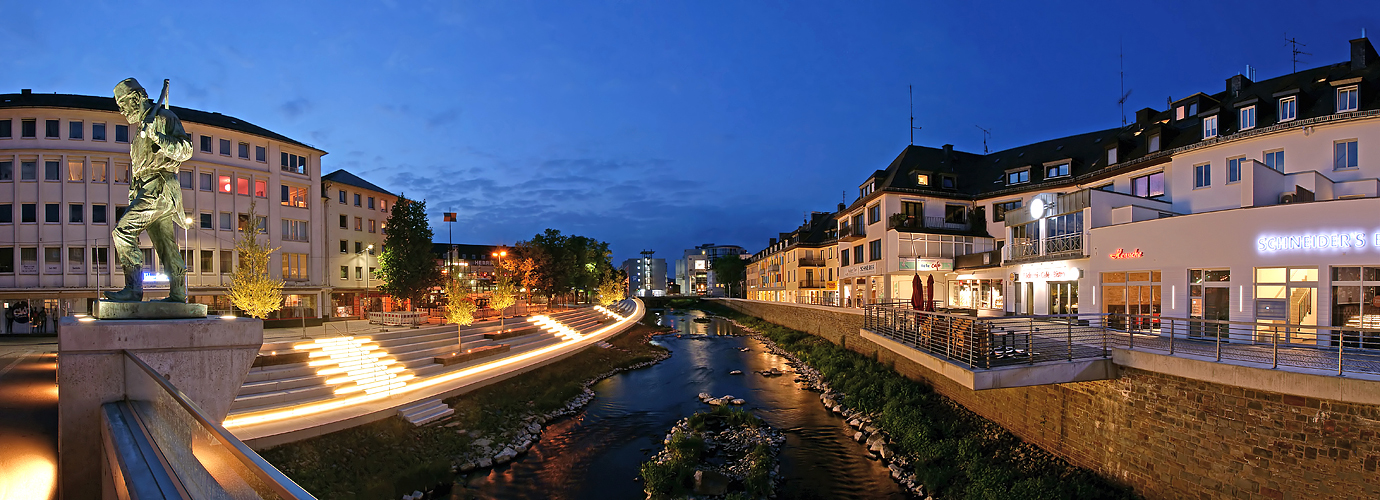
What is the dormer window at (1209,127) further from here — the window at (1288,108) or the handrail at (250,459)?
the handrail at (250,459)

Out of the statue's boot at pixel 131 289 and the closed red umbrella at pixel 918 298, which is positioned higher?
the statue's boot at pixel 131 289

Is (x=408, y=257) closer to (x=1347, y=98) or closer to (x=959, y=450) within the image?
(x=959, y=450)

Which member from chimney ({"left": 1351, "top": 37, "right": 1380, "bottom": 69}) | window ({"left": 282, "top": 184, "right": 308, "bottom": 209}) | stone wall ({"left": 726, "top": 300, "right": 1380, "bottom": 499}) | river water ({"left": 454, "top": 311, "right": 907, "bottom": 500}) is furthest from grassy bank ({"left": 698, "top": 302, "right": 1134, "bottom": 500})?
window ({"left": 282, "top": 184, "right": 308, "bottom": 209})

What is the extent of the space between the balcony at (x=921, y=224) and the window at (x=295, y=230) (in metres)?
42.5

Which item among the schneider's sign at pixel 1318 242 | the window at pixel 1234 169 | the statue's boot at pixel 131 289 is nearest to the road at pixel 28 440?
the statue's boot at pixel 131 289

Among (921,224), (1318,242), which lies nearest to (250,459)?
(1318,242)

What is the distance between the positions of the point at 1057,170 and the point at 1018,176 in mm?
2409

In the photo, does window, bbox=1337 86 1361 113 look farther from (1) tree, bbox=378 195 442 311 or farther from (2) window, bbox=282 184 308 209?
(2) window, bbox=282 184 308 209

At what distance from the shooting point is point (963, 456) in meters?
15.1

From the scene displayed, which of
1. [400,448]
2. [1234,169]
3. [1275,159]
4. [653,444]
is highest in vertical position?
[1275,159]

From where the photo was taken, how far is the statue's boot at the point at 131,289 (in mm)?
7336

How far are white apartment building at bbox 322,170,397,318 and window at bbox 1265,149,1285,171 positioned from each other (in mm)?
51651

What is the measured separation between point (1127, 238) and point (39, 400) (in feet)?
88.4

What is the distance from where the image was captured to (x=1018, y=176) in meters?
36.2
